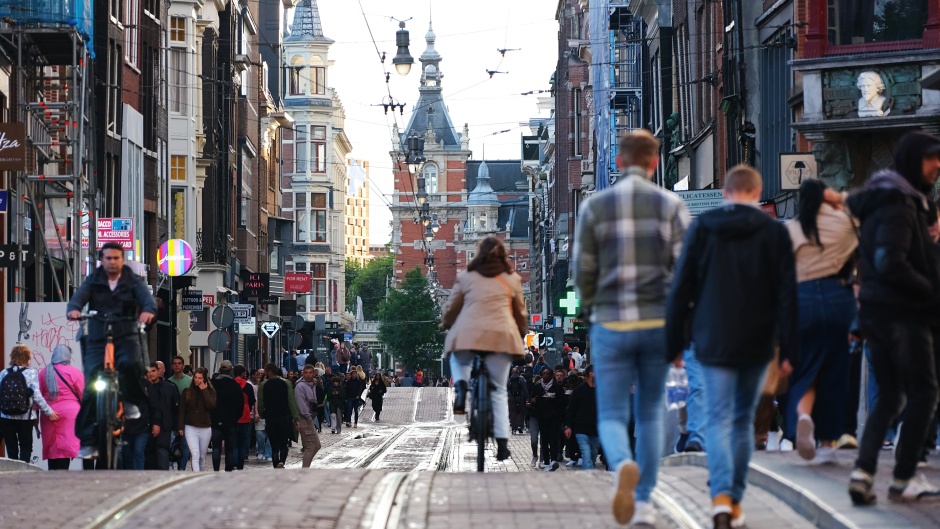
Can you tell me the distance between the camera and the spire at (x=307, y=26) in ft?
360

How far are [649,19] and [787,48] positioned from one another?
67.6 feet

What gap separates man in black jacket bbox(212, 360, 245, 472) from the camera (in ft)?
81.7

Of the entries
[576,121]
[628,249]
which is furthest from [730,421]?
[576,121]

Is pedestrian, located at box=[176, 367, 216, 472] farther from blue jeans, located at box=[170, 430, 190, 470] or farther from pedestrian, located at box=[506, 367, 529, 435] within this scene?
pedestrian, located at box=[506, 367, 529, 435]

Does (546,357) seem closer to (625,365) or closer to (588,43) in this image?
(588,43)

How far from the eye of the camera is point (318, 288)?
113 m

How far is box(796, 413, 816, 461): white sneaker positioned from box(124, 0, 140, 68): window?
3208cm

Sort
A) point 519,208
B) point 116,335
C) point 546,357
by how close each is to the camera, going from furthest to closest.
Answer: point 519,208, point 546,357, point 116,335

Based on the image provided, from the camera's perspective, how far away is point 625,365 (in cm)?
895

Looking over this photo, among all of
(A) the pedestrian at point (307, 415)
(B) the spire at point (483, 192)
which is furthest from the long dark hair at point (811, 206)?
(B) the spire at point (483, 192)

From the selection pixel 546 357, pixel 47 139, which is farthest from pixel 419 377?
pixel 47 139

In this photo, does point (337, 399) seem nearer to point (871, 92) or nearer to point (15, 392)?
point (871, 92)

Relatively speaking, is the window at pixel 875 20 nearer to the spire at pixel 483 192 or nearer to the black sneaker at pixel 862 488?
the black sneaker at pixel 862 488

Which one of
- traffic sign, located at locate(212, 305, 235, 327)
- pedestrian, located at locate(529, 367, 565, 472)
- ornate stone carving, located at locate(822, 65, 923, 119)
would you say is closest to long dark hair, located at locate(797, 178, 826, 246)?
ornate stone carving, located at locate(822, 65, 923, 119)
